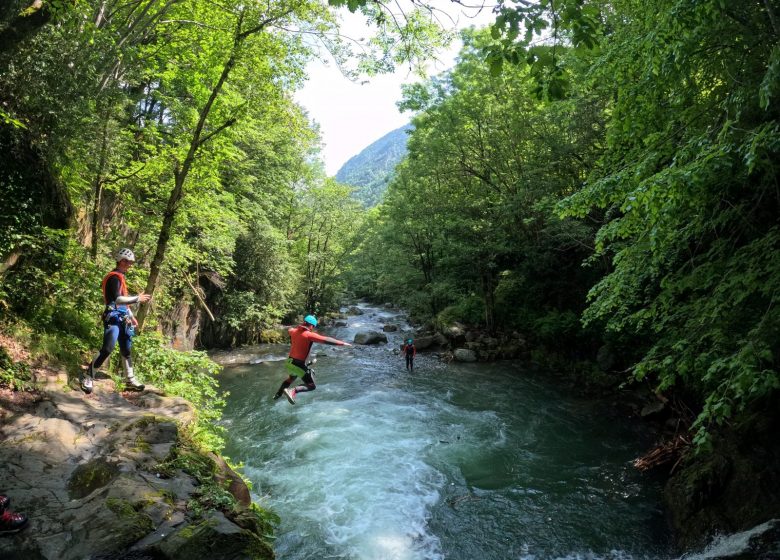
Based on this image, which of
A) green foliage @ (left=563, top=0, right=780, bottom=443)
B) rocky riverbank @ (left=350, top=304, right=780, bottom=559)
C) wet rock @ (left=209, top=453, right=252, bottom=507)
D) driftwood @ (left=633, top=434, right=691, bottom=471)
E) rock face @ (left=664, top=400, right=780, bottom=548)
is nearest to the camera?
green foliage @ (left=563, top=0, right=780, bottom=443)

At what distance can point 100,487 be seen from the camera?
14.0ft

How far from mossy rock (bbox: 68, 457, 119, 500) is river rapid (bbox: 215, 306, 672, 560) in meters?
3.31

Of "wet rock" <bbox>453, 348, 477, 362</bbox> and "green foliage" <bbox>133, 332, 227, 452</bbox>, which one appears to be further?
"wet rock" <bbox>453, 348, 477, 362</bbox>

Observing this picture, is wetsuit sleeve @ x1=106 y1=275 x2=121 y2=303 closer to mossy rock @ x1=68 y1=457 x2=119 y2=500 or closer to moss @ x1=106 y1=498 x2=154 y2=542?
mossy rock @ x1=68 y1=457 x2=119 y2=500

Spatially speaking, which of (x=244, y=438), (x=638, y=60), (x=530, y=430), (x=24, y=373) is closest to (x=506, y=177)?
(x=530, y=430)

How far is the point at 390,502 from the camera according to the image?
315 inches

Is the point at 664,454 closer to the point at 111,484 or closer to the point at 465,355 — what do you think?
the point at 111,484

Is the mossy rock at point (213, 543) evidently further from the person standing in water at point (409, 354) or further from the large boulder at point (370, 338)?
the large boulder at point (370, 338)

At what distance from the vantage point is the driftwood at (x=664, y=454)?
8.99m

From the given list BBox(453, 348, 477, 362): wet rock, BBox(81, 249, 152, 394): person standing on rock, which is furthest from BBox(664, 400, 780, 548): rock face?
BBox(453, 348, 477, 362): wet rock

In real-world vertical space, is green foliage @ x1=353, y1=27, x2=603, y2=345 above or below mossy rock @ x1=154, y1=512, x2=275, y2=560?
above

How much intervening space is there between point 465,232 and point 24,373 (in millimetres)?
17948

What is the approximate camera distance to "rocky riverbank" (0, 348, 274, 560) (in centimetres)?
344

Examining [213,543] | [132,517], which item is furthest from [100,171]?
[213,543]
